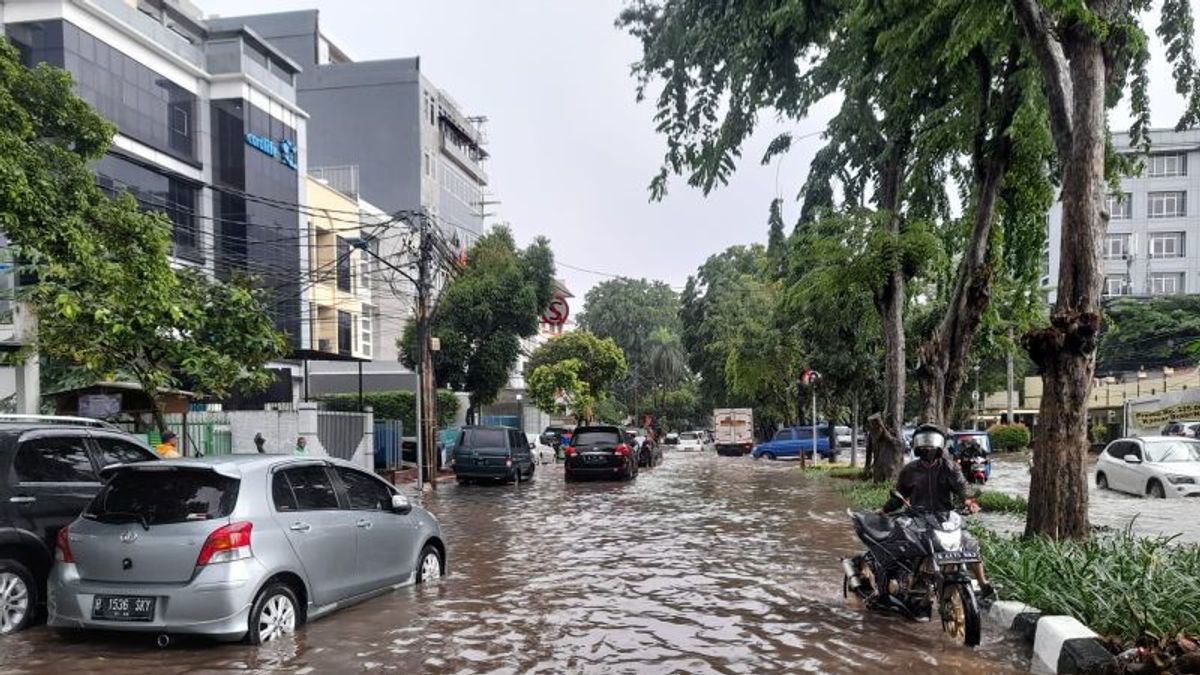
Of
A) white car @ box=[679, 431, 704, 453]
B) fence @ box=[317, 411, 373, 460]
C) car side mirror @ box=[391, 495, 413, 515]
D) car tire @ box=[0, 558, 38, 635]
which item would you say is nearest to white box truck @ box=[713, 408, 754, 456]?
white car @ box=[679, 431, 704, 453]

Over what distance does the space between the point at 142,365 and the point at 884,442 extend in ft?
49.5

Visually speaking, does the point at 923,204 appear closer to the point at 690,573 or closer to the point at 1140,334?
the point at 690,573

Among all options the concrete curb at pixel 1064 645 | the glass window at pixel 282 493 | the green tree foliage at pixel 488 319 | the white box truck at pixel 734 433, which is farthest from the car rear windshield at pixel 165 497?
the white box truck at pixel 734 433

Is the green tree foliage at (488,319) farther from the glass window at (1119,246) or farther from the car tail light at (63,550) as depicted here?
the glass window at (1119,246)

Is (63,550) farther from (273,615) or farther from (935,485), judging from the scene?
(935,485)

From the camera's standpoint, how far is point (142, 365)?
1381 cm

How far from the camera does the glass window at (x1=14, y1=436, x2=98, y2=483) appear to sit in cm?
775

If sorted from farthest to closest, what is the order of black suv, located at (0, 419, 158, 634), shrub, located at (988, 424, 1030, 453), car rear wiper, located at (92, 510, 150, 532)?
shrub, located at (988, 424, 1030, 453) → black suv, located at (0, 419, 158, 634) → car rear wiper, located at (92, 510, 150, 532)

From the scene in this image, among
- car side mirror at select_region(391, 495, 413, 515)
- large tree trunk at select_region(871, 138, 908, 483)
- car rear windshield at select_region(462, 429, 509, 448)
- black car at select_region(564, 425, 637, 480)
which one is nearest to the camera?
car side mirror at select_region(391, 495, 413, 515)

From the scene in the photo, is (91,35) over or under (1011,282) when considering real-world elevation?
over

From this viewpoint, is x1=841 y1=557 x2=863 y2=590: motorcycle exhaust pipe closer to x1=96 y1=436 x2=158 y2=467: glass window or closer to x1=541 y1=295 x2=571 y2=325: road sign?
x1=96 y1=436 x2=158 y2=467: glass window

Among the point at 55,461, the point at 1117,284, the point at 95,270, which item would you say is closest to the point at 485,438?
the point at 95,270

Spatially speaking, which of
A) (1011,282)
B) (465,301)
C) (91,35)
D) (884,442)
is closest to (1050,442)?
(1011,282)

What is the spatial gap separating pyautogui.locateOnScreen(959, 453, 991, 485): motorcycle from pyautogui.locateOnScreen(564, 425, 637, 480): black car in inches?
378
